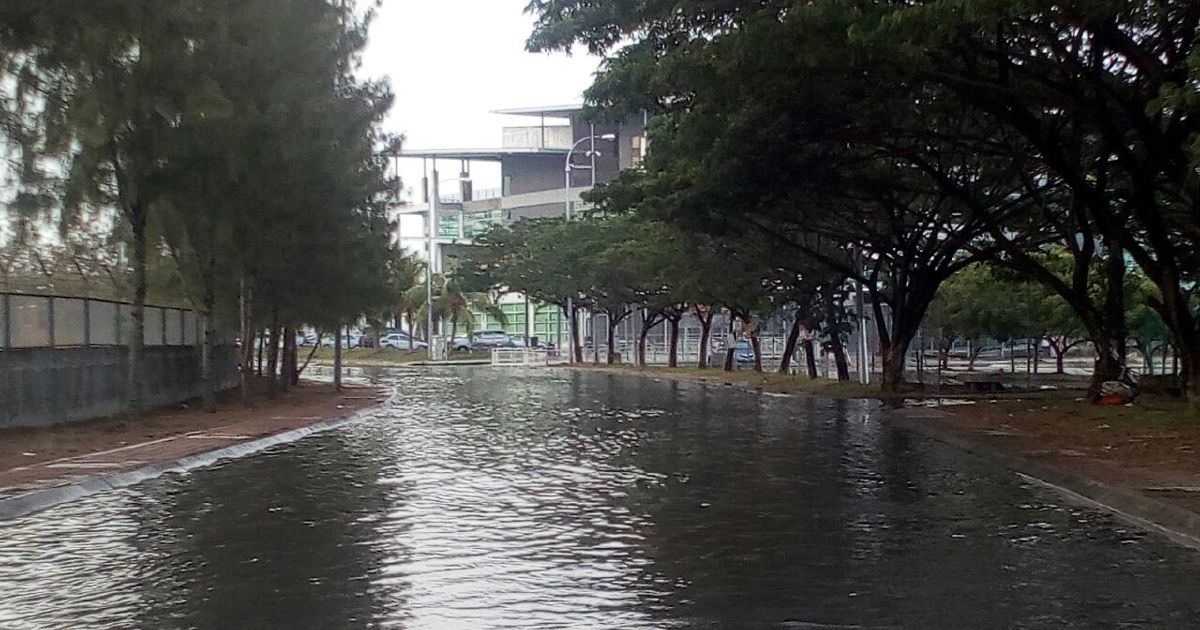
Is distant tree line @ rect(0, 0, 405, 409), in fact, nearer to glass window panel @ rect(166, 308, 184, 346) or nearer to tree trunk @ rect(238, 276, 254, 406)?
tree trunk @ rect(238, 276, 254, 406)

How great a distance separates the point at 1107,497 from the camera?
13.3 meters

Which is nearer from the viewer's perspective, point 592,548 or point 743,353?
point 592,548

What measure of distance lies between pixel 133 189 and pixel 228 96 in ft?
8.09

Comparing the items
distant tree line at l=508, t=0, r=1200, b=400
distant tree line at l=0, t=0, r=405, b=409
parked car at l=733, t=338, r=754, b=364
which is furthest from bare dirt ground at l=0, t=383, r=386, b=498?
parked car at l=733, t=338, r=754, b=364

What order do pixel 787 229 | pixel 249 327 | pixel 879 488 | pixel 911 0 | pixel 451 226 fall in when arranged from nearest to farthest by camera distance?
pixel 879 488
pixel 911 0
pixel 249 327
pixel 787 229
pixel 451 226

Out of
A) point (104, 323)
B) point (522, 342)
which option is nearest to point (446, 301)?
point (522, 342)

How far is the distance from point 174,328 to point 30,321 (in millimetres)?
9476

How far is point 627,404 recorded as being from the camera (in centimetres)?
3145

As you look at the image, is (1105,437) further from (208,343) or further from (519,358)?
(519,358)

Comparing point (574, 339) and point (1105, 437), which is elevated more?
point (574, 339)

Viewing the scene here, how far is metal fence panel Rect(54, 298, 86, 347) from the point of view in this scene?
23641 millimetres

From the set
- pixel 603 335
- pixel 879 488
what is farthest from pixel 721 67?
pixel 603 335

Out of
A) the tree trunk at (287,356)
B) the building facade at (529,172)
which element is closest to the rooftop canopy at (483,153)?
the building facade at (529,172)

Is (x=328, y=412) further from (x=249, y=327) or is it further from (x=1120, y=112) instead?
(x=1120, y=112)
